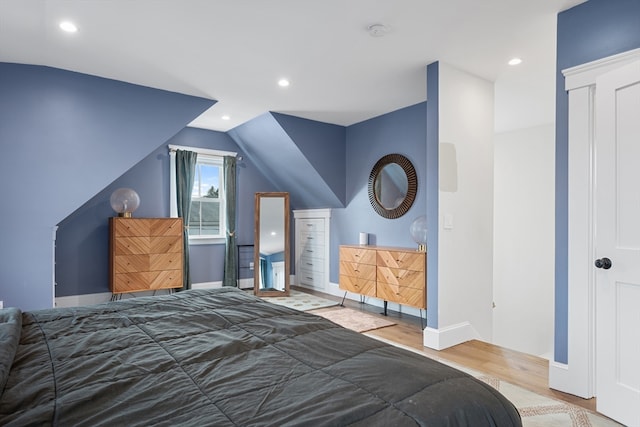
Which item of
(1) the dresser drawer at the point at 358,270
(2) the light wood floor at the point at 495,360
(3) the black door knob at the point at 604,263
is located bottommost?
(2) the light wood floor at the point at 495,360

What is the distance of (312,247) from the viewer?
6281mm

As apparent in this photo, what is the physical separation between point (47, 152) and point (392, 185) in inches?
149

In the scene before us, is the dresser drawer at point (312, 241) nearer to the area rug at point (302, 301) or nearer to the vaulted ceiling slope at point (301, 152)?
the vaulted ceiling slope at point (301, 152)

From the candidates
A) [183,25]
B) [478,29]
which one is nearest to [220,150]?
[183,25]

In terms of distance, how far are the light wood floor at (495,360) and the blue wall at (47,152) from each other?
3.21m

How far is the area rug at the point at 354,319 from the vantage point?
4.01 metres

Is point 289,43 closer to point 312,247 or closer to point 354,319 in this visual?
point 354,319

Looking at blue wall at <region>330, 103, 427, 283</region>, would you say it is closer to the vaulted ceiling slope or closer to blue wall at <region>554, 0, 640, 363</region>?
the vaulted ceiling slope

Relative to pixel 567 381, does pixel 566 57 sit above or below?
above

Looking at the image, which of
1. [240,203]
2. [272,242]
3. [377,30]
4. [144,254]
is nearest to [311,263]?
[272,242]

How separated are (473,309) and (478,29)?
2445 millimetres

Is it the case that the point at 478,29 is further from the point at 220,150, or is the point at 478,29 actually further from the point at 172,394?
the point at 220,150

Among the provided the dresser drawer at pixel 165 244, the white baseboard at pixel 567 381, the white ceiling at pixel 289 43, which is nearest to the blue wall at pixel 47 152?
the white ceiling at pixel 289 43

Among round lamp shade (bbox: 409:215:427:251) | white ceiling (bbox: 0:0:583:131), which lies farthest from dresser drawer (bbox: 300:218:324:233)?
white ceiling (bbox: 0:0:583:131)
